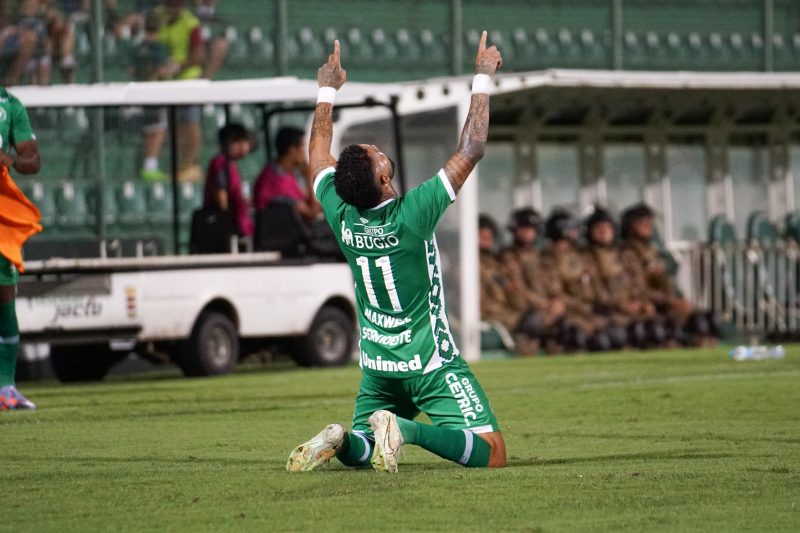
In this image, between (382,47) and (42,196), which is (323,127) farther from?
(382,47)

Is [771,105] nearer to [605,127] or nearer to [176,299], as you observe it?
[605,127]

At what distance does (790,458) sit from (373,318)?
2.03 meters

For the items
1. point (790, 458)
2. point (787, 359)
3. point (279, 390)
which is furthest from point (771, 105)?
point (790, 458)

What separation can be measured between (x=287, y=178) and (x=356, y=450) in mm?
8890

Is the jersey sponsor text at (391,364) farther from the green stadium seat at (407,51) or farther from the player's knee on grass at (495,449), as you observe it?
the green stadium seat at (407,51)

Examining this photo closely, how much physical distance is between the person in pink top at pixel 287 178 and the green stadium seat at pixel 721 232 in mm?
7486

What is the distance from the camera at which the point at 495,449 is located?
745cm

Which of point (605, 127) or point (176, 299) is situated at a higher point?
point (605, 127)

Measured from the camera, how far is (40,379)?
53.4 feet

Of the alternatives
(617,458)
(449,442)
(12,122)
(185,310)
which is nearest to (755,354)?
(185,310)

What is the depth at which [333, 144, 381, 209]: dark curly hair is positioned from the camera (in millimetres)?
7309

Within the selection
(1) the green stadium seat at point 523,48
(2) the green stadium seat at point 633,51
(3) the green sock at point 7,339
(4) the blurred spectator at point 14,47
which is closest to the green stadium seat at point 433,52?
(1) the green stadium seat at point 523,48

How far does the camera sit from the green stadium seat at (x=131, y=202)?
17844 millimetres

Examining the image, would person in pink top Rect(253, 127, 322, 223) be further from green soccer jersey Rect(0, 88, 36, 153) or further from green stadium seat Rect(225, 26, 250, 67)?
green soccer jersey Rect(0, 88, 36, 153)
